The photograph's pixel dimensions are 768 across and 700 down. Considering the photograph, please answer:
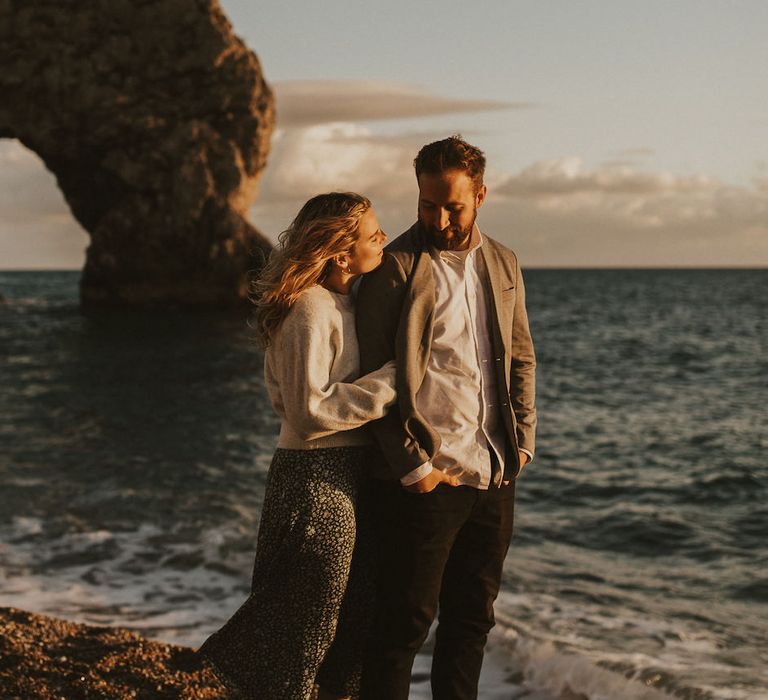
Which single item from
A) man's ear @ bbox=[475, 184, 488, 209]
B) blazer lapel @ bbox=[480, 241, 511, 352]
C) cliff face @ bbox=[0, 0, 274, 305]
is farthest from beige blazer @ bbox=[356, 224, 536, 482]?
cliff face @ bbox=[0, 0, 274, 305]

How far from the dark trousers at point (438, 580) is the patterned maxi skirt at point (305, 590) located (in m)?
0.11

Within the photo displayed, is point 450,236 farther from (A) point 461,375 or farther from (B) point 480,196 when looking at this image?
(A) point 461,375

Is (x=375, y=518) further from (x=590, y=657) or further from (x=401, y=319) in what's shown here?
(x=590, y=657)

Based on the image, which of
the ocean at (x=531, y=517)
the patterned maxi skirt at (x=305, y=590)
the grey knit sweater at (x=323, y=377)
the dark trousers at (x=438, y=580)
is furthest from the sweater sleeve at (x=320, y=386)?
the ocean at (x=531, y=517)

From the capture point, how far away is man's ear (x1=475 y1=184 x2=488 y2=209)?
126 inches

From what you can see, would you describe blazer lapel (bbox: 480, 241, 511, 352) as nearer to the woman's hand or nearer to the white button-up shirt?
the white button-up shirt

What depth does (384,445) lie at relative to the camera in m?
3.09

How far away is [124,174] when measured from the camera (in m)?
37.3

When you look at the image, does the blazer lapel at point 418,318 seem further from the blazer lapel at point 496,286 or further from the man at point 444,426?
the blazer lapel at point 496,286

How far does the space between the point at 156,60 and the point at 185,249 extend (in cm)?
733

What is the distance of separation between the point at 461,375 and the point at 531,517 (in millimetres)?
6507

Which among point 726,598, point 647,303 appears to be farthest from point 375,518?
point 647,303

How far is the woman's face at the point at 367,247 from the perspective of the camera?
123 inches

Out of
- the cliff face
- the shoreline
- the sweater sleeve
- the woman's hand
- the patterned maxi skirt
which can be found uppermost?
the cliff face
